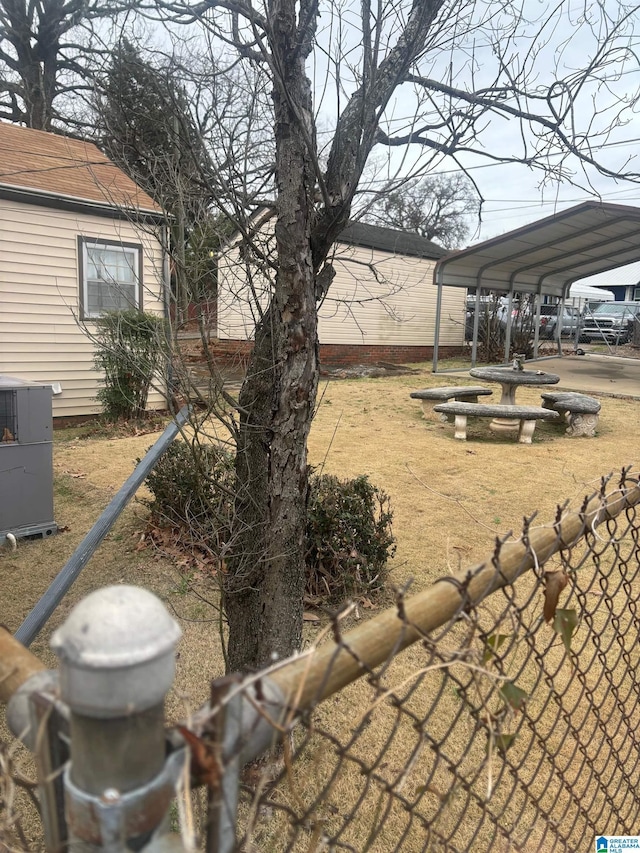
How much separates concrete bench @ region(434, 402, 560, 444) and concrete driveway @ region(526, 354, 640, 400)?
18.4 feet

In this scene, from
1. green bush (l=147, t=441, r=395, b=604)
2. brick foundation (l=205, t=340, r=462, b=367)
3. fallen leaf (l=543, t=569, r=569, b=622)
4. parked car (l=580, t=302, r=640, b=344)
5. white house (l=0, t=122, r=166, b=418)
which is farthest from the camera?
parked car (l=580, t=302, r=640, b=344)

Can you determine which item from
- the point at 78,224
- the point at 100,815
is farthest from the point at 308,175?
the point at 78,224

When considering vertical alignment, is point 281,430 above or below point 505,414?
above

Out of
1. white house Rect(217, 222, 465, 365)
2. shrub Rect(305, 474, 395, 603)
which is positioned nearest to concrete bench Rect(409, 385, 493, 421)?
white house Rect(217, 222, 465, 365)

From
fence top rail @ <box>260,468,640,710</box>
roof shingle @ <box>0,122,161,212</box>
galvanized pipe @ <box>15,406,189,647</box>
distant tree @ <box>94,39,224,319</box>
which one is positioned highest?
roof shingle @ <box>0,122,161,212</box>

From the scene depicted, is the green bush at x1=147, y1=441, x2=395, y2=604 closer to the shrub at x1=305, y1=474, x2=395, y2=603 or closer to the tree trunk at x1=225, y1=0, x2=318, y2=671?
the shrub at x1=305, y1=474, x2=395, y2=603

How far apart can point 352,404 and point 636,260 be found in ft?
36.3

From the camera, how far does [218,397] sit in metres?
2.49

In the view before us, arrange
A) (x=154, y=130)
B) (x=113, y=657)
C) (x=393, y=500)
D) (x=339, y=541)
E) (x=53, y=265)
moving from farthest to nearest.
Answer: (x=53, y=265) < (x=393, y=500) < (x=339, y=541) < (x=154, y=130) < (x=113, y=657)

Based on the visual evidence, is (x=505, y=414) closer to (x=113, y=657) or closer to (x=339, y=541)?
(x=339, y=541)

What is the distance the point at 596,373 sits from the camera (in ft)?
55.6

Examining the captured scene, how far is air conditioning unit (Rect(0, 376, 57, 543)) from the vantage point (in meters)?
4.81

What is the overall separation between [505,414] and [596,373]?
33.1 ft

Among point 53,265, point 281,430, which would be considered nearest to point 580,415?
point 281,430
